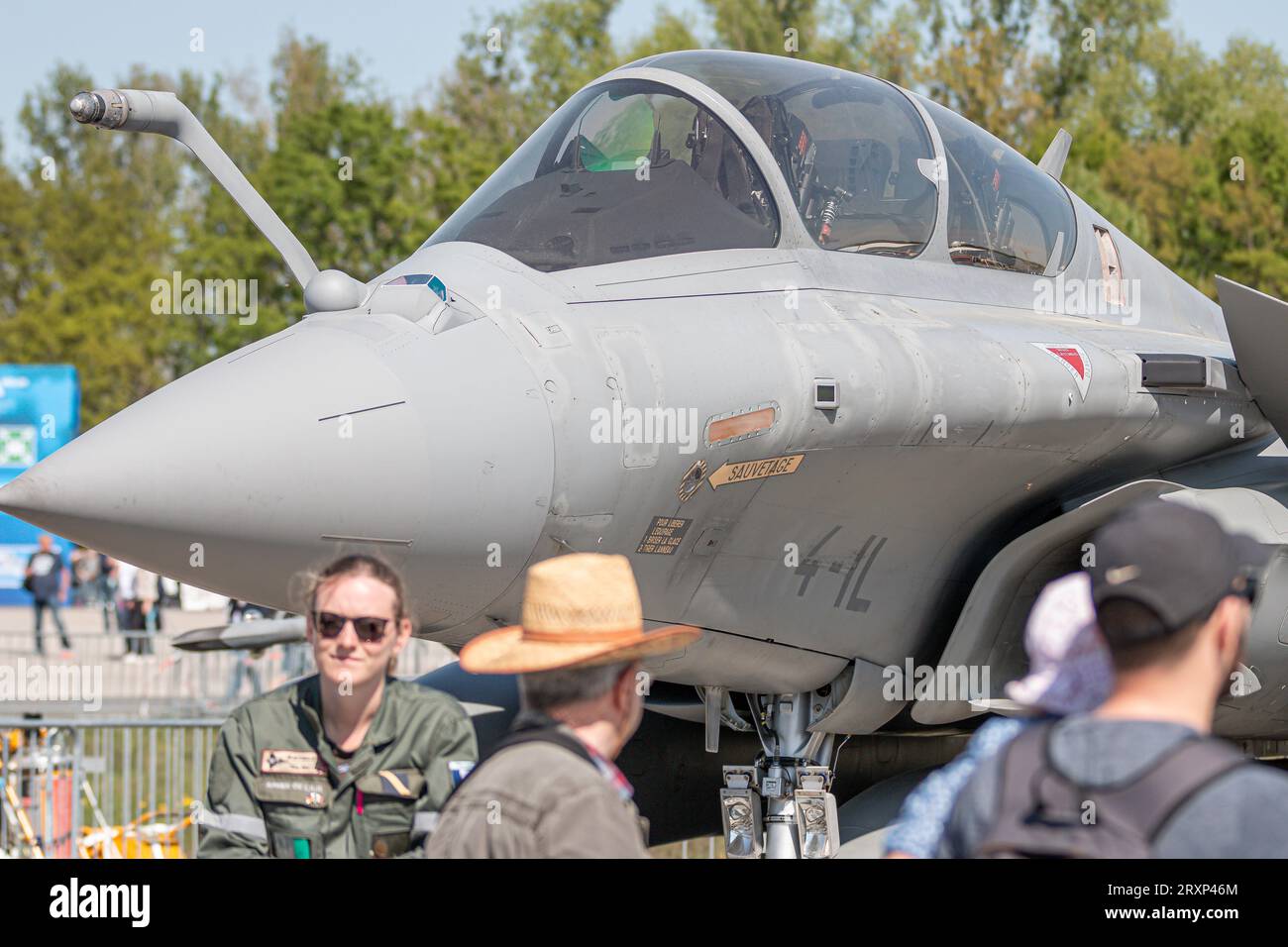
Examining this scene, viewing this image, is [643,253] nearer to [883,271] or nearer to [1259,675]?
[883,271]

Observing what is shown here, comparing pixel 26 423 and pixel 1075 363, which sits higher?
pixel 26 423

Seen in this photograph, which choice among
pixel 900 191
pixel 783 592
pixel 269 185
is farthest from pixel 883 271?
pixel 269 185

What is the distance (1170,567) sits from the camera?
7.22ft

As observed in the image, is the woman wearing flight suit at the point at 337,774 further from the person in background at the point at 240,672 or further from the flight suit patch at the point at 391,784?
the person in background at the point at 240,672

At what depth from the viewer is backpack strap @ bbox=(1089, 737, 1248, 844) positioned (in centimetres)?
205

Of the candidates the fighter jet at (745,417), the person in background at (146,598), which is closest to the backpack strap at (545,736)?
the fighter jet at (745,417)

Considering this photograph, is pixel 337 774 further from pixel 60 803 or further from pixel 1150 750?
pixel 60 803

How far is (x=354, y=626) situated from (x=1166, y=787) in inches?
80.6

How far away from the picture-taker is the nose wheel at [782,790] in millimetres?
5938

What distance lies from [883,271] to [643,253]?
3.65 feet

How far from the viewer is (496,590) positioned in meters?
4.66

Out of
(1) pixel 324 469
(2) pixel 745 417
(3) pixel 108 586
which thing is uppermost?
(3) pixel 108 586

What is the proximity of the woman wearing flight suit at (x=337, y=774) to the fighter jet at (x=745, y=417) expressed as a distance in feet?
1.95

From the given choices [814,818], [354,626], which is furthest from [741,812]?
[354,626]
